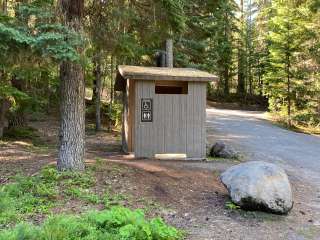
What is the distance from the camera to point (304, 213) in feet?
24.1

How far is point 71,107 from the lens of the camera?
7883mm

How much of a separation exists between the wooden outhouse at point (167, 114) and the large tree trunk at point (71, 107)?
3349 mm

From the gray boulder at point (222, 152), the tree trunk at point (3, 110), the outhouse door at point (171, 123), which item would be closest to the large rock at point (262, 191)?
the outhouse door at point (171, 123)

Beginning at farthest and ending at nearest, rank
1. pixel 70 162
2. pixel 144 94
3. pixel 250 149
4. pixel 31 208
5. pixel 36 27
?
1. pixel 250 149
2. pixel 144 94
3. pixel 70 162
4. pixel 36 27
5. pixel 31 208

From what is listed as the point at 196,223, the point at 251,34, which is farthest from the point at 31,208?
the point at 251,34

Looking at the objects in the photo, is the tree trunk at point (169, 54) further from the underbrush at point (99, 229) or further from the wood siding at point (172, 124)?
the underbrush at point (99, 229)

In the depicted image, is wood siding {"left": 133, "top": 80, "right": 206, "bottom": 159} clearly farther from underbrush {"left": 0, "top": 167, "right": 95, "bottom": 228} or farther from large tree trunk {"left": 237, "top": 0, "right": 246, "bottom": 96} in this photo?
large tree trunk {"left": 237, "top": 0, "right": 246, "bottom": 96}

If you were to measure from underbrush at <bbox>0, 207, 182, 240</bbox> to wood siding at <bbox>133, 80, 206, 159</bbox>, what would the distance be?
6045 millimetres

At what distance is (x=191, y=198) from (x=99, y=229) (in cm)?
275

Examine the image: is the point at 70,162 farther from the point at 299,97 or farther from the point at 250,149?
the point at 299,97

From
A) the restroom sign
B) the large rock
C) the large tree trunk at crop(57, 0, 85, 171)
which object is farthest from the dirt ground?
the restroom sign

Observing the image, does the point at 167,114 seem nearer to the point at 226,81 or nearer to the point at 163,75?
the point at 163,75

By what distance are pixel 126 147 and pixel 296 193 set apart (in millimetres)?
5847

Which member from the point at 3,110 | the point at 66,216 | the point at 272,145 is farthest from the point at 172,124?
the point at 66,216
